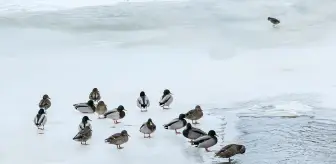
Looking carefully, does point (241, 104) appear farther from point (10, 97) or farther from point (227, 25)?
point (227, 25)

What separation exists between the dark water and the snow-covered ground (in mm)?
48

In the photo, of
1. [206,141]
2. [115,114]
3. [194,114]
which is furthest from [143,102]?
[206,141]

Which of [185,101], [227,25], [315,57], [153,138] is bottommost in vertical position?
[153,138]

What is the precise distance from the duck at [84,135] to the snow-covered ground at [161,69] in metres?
0.16

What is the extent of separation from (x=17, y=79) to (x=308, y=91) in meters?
6.07

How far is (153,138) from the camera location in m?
10.3

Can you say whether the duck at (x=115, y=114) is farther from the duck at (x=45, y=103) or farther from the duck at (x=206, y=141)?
the duck at (x=206, y=141)

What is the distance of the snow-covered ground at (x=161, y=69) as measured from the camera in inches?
396

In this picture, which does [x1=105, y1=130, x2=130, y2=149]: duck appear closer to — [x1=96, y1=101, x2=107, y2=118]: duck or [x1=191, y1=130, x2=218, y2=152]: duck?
[x1=191, y1=130, x2=218, y2=152]: duck

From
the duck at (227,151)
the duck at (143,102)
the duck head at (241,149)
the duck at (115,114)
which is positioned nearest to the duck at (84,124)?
the duck at (115,114)

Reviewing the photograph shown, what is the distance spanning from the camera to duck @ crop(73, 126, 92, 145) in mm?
9781

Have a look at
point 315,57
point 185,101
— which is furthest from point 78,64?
point 315,57

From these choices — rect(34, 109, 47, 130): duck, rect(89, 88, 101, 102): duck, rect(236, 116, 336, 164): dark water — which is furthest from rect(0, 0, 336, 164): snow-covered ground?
rect(89, 88, 101, 102): duck

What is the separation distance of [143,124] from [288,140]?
2.20 meters
